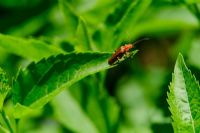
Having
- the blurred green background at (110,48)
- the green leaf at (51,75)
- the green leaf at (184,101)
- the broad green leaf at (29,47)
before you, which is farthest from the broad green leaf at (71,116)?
the green leaf at (184,101)

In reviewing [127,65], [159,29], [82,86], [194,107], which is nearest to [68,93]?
[82,86]

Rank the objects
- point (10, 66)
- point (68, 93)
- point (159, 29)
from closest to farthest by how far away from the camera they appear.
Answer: point (68, 93)
point (159, 29)
point (10, 66)

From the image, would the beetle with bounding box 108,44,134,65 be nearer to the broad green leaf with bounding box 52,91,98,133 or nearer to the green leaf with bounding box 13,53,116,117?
the green leaf with bounding box 13,53,116,117

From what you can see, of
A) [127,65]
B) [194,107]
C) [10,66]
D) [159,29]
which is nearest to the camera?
[194,107]

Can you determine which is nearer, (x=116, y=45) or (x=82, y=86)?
(x=116, y=45)

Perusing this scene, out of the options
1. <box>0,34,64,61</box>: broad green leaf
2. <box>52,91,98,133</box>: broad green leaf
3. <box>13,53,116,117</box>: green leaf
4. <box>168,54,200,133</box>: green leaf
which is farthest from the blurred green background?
<box>168,54,200,133</box>: green leaf

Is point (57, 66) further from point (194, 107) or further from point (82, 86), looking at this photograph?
point (82, 86)

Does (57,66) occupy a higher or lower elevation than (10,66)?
lower

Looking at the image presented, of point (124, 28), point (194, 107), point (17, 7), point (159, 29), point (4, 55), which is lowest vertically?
point (194, 107)
